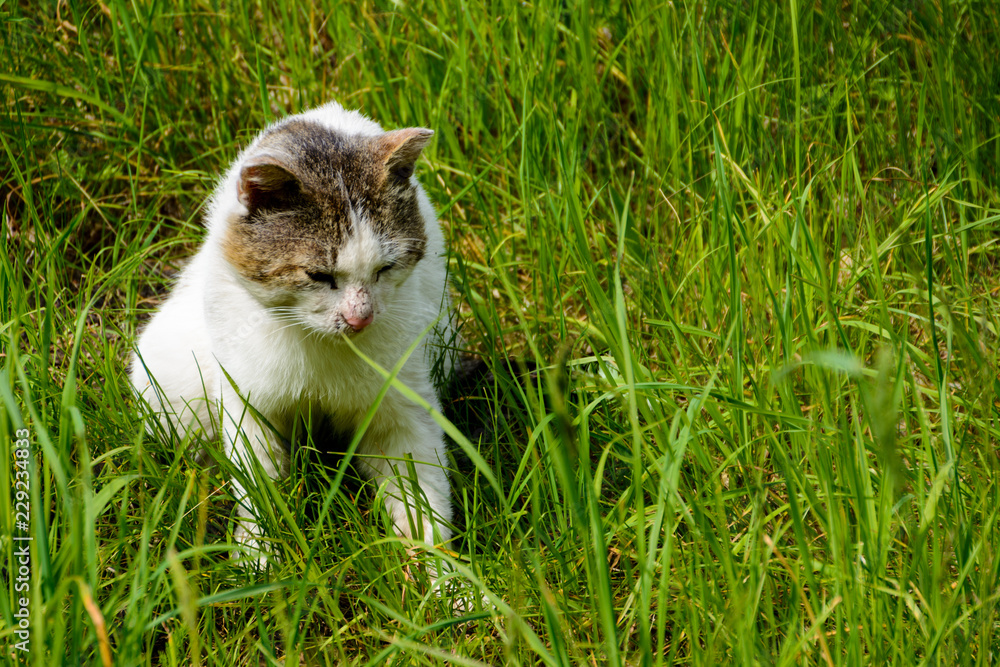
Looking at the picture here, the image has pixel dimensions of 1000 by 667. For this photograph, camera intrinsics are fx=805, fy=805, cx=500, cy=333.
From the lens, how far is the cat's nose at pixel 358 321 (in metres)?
2.16

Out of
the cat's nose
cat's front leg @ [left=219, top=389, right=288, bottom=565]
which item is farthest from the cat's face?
cat's front leg @ [left=219, top=389, right=288, bottom=565]

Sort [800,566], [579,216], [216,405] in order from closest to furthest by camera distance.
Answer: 1. [800,566]
2. [216,405]
3. [579,216]

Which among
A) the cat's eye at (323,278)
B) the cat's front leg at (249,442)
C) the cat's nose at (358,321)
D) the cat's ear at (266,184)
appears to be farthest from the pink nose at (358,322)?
the cat's front leg at (249,442)

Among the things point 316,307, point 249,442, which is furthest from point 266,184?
point 249,442

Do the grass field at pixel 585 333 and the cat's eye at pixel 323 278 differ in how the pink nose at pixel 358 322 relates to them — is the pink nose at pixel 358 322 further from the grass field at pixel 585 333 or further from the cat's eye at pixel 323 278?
the grass field at pixel 585 333

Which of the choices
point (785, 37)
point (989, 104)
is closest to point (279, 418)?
point (785, 37)

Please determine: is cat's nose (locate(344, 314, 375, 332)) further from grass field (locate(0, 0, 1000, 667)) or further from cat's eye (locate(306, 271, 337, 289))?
grass field (locate(0, 0, 1000, 667))

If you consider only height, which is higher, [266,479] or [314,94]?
[314,94]

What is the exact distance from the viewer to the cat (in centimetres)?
220

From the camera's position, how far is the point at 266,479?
2148 millimetres

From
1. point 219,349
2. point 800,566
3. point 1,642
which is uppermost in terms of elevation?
point 219,349

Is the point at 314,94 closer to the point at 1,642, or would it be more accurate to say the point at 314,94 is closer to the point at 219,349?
the point at 219,349

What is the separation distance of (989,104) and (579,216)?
5.69ft

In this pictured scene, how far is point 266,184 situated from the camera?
217 centimetres
